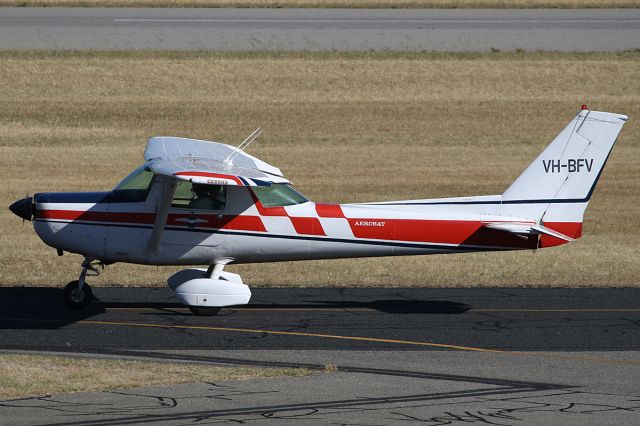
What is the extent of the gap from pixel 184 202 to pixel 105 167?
13.5 meters

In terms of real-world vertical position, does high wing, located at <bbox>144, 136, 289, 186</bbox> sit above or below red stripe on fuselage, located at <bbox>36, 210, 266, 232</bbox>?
above

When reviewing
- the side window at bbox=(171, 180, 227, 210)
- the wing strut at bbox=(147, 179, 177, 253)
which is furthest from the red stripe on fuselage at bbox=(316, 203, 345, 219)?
the wing strut at bbox=(147, 179, 177, 253)

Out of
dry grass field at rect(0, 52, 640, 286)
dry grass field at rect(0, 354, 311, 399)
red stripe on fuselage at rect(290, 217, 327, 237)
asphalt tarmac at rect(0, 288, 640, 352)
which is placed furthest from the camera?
dry grass field at rect(0, 52, 640, 286)

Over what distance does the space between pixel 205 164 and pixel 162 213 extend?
1.05 metres

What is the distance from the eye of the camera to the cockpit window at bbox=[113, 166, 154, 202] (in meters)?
16.7

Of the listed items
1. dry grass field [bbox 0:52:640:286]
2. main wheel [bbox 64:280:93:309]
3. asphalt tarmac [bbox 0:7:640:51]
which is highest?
asphalt tarmac [bbox 0:7:640:51]

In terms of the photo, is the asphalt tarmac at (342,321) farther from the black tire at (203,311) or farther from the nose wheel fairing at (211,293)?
the nose wheel fairing at (211,293)

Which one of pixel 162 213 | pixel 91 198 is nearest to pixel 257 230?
pixel 162 213

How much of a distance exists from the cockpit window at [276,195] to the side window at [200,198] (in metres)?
0.49

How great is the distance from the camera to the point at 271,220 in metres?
16.8

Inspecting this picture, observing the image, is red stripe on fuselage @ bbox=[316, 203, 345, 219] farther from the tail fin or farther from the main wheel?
the main wheel

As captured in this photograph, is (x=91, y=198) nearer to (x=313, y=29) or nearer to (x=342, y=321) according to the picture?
(x=342, y=321)

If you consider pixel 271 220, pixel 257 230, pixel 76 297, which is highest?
pixel 271 220

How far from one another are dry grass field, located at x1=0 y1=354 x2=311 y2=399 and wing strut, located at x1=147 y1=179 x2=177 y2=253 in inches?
110
